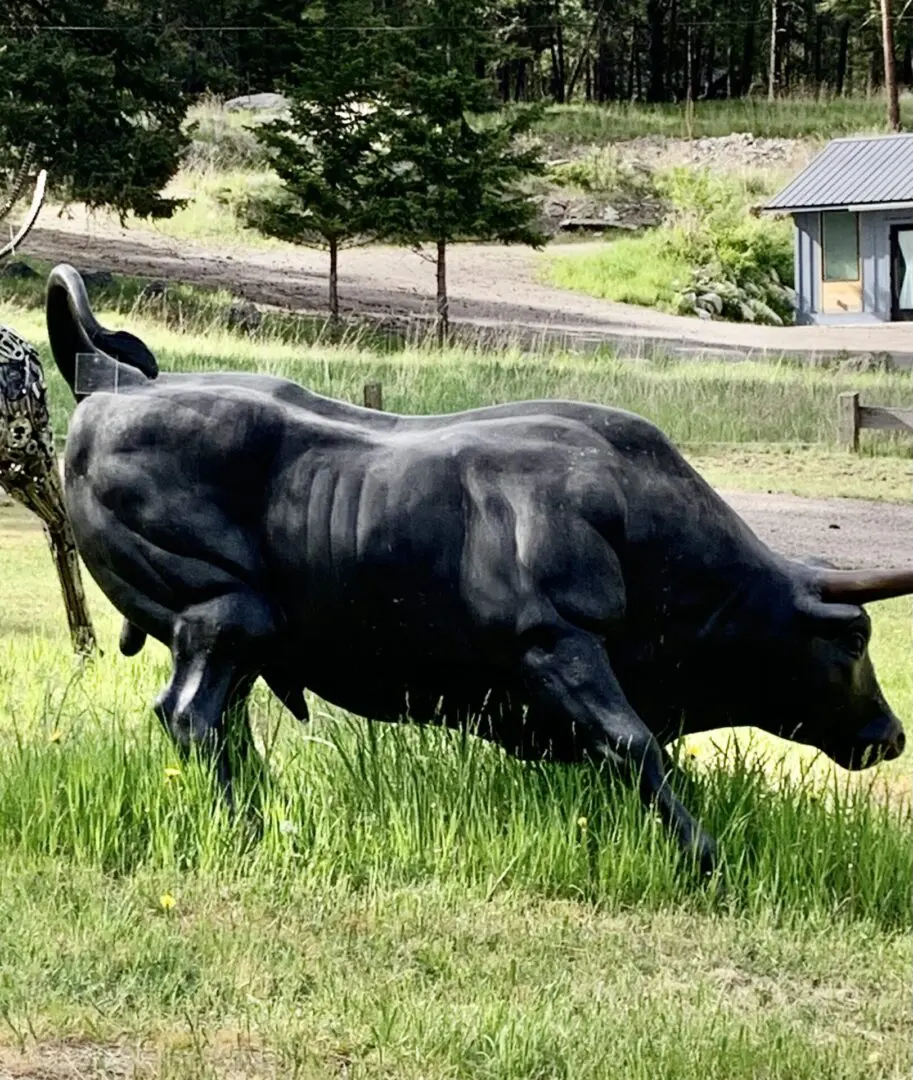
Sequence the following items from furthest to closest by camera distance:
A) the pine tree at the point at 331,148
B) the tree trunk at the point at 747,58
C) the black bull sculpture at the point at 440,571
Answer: the tree trunk at the point at 747,58
the pine tree at the point at 331,148
the black bull sculpture at the point at 440,571

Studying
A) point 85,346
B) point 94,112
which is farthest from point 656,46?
point 85,346

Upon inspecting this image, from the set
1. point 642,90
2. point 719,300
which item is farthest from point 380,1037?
point 642,90

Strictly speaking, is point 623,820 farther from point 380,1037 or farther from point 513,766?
point 380,1037

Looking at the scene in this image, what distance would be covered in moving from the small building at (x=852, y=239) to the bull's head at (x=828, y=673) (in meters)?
38.3

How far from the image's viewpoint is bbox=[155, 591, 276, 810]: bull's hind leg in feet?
16.5

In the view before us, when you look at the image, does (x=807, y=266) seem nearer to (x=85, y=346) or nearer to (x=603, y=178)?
(x=603, y=178)

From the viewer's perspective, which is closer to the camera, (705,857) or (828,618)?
(705,857)

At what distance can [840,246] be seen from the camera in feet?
144

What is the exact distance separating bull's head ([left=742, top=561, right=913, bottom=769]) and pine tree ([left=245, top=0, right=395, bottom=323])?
29.8 m

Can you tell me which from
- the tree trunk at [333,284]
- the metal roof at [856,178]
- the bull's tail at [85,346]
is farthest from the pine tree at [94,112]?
the bull's tail at [85,346]

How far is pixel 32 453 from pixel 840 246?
37.1 metres

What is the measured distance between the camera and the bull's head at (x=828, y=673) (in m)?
5.07

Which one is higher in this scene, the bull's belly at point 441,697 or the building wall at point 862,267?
the building wall at point 862,267

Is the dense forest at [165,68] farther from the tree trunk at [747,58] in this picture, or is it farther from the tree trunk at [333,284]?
the tree trunk at [747,58]
